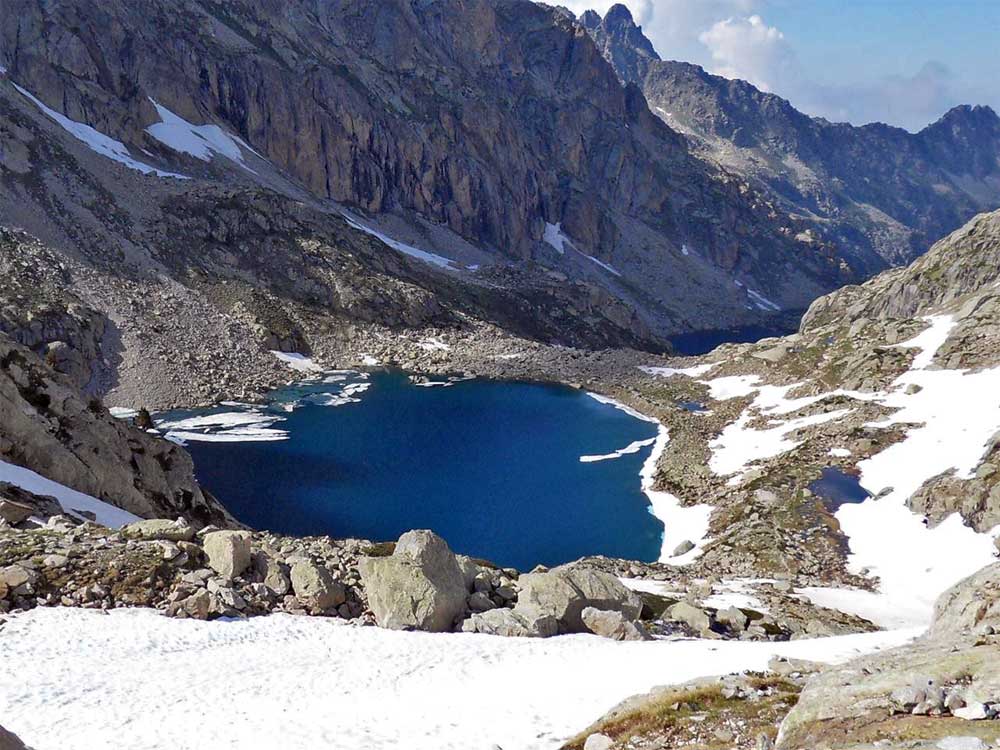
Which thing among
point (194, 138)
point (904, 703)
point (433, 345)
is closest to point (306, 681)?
point (904, 703)

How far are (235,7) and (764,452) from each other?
140m

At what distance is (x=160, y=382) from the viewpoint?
7275cm

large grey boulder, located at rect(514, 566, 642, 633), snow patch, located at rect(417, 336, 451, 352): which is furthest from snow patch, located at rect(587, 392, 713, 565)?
snow patch, located at rect(417, 336, 451, 352)

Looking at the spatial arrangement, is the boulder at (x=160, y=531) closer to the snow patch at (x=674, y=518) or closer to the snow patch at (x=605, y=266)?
the snow patch at (x=674, y=518)

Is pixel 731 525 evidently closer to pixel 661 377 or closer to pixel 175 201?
pixel 661 377

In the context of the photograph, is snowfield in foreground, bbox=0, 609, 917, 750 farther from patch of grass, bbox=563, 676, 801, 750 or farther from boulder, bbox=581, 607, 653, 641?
patch of grass, bbox=563, 676, 801, 750

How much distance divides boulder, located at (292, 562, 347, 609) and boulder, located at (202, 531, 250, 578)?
1477 mm

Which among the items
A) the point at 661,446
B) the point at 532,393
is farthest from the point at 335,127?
the point at 661,446

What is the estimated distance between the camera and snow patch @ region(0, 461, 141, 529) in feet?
84.5

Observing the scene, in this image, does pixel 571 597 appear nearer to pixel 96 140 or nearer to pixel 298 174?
pixel 96 140

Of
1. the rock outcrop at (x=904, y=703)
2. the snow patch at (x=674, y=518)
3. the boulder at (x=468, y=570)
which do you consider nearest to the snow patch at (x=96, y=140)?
the snow patch at (x=674, y=518)

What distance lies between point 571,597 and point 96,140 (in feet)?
351

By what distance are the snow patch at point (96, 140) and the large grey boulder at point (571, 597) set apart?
102 meters

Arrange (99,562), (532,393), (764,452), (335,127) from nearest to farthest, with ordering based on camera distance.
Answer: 1. (99,562)
2. (764,452)
3. (532,393)
4. (335,127)
